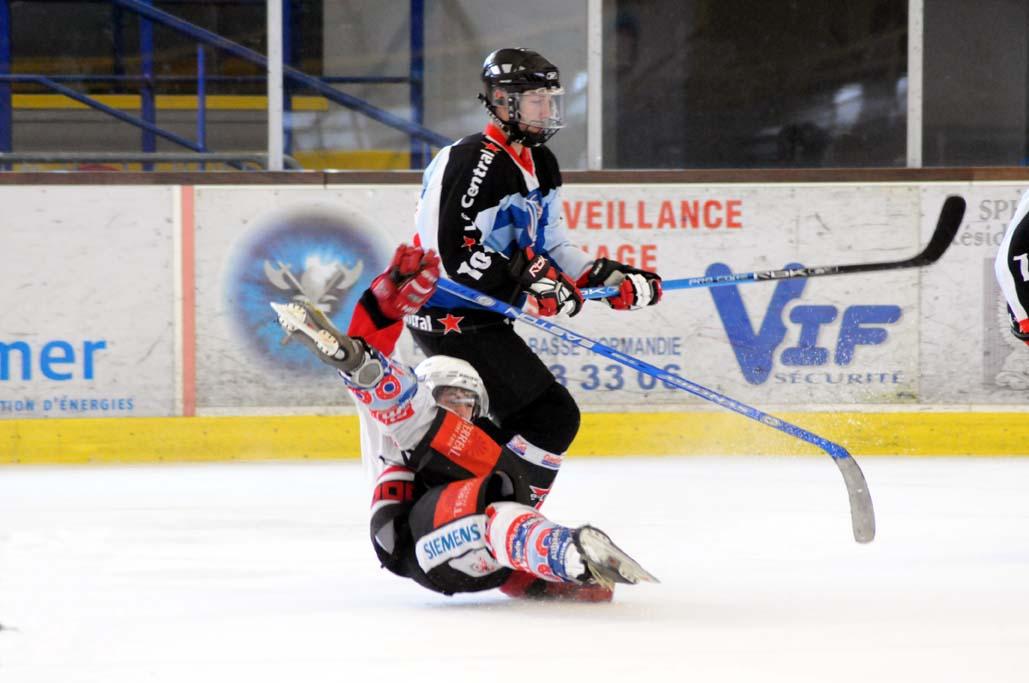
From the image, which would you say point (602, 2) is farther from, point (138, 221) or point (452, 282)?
point (452, 282)

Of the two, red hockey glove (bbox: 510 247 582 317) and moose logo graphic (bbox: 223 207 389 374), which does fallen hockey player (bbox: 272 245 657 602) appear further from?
moose logo graphic (bbox: 223 207 389 374)

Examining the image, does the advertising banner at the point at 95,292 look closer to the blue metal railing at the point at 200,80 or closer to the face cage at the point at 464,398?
the blue metal railing at the point at 200,80

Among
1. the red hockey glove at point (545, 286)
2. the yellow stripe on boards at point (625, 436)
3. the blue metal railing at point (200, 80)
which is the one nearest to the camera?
the red hockey glove at point (545, 286)

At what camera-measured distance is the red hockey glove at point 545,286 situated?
2588 millimetres

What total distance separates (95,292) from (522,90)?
2811 mm

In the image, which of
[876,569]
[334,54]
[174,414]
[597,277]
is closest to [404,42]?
[334,54]

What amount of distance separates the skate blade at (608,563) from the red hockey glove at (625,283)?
2.85ft

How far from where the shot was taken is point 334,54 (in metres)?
→ 5.32

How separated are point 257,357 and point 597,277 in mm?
2401

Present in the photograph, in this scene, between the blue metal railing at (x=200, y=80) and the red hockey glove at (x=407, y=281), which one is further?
the blue metal railing at (x=200, y=80)

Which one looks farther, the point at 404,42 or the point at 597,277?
the point at 404,42

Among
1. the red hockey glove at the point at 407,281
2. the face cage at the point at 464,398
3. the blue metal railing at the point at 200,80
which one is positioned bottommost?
the face cage at the point at 464,398

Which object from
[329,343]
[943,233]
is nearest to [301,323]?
[329,343]

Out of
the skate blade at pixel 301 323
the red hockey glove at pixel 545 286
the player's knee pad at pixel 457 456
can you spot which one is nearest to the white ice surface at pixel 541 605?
the player's knee pad at pixel 457 456
